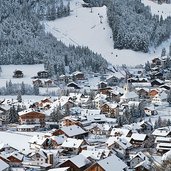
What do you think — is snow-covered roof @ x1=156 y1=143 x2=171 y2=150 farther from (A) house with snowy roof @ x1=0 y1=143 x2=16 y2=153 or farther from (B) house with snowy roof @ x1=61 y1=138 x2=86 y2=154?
(A) house with snowy roof @ x1=0 y1=143 x2=16 y2=153

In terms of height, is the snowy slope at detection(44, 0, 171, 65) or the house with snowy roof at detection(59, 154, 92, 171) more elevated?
the snowy slope at detection(44, 0, 171, 65)

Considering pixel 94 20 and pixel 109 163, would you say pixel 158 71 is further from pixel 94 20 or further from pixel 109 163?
pixel 109 163

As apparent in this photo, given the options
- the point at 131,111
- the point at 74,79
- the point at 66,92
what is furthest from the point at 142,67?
the point at 131,111

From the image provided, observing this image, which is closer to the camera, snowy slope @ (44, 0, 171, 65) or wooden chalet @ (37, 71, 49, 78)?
wooden chalet @ (37, 71, 49, 78)

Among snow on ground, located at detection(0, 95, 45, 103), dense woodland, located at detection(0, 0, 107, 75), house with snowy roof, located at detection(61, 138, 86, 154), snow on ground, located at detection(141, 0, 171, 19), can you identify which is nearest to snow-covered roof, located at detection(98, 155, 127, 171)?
house with snowy roof, located at detection(61, 138, 86, 154)

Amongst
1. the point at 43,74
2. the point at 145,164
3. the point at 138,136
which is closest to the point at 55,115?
the point at 138,136

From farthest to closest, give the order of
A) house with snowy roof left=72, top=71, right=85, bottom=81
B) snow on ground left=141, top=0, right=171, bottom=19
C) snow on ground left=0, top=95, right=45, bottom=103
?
snow on ground left=141, top=0, right=171, bottom=19
house with snowy roof left=72, top=71, right=85, bottom=81
snow on ground left=0, top=95, right=45, bottom=103

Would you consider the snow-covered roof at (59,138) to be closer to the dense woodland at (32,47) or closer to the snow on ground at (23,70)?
the snow on ground at (23,70)

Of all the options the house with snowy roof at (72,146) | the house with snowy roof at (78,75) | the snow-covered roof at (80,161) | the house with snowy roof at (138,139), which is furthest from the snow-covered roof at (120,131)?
the house with snowy roof at (78,75)
